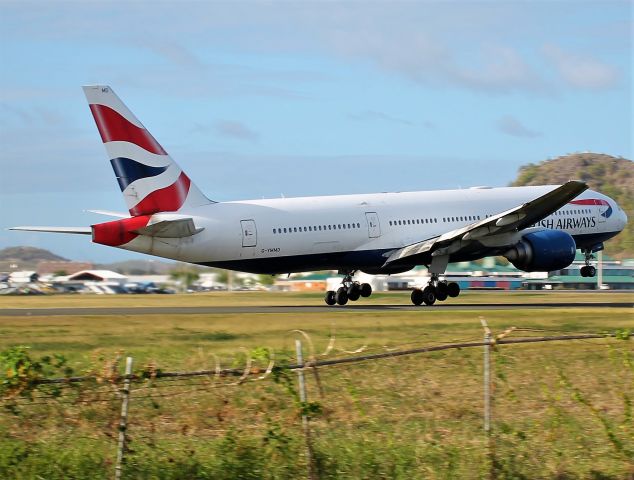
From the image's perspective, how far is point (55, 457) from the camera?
1354 cm

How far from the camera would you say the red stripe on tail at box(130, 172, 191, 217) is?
39594 mm

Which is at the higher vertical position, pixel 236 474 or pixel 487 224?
pixel 487 224

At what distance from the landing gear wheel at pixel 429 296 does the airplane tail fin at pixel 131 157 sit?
1176 cm

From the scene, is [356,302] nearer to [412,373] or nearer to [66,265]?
[412,373]

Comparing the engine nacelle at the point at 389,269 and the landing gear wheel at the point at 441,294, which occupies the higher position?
the engine nacelle at the point at 389,269

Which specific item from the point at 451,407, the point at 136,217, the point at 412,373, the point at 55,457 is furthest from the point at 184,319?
the point at 55,457

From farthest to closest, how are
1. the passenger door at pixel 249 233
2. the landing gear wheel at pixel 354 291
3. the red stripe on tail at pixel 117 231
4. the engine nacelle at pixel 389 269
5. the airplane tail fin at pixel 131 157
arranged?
1. the landing gear wheel at pixel 354 291
2. the engine nacelle at pixel 389 269
3. the passenger door at pixel 249 233
4. the airplane tail fin at pixel 131 157
5. the red stripe on tail at pixel 117 231

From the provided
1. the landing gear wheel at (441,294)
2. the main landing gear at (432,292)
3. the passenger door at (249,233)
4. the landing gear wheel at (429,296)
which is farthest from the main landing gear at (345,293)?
the passenger door at (249,233)

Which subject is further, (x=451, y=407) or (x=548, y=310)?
(x=548, y=310)

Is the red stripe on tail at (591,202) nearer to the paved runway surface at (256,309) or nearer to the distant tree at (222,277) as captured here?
the paved runway surface at (256,309)

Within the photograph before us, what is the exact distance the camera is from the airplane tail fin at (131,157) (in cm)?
3950

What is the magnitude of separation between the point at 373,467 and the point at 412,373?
6.28 metres

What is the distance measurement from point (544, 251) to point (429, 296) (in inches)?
205

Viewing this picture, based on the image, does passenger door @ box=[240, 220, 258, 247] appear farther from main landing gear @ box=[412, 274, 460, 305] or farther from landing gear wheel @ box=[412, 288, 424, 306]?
main landing gear @ box=[412, 274, 460, 305]
